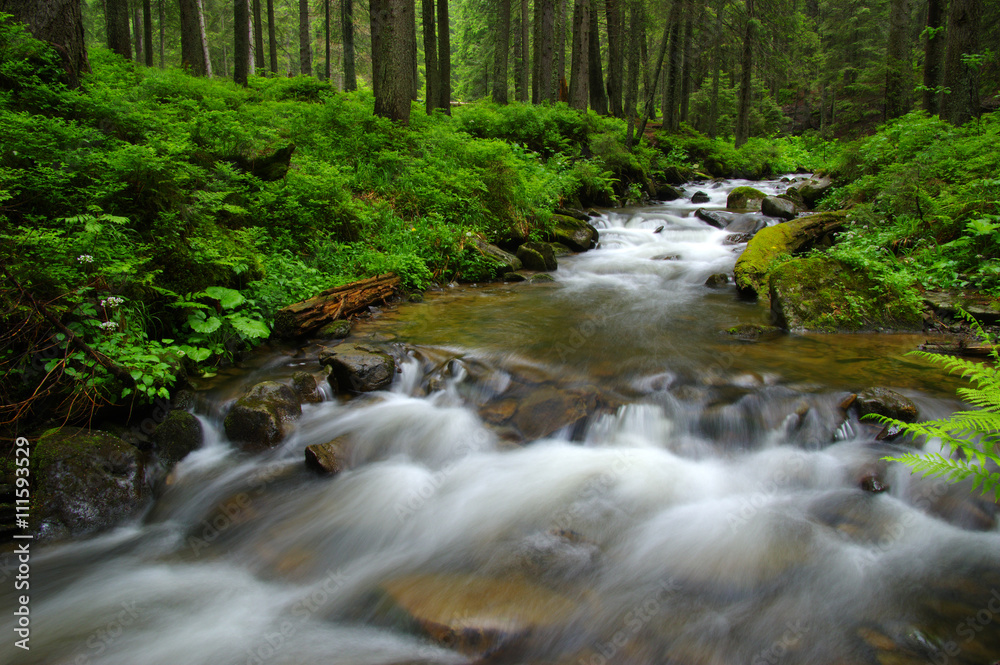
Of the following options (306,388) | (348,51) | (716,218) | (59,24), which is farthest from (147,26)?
(306,388)

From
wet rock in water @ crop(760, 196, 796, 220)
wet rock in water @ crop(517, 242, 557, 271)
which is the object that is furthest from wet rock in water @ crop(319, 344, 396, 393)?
wet rock in water @ crop(760, 196, 796, 220)

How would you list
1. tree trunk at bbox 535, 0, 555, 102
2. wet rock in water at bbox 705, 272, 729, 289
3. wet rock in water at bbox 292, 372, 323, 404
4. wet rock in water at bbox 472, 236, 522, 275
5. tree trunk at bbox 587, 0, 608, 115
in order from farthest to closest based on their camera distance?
tree trunk at bbox 587, 0, 608, 115 → tree trunk at bbox 535, 0, 555, 102 → wet rock in water at bbox 472, 236, 522, 275 → wet rock in water at bbox 705, 272, 729, 289 → wet rock in water at bbox 292, 372, 323, 404

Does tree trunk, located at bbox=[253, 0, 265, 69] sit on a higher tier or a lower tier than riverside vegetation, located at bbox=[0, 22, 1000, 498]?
higher

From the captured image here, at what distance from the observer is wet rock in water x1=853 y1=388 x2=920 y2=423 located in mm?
4500

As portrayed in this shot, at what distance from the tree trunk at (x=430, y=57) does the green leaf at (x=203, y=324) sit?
12.7 m

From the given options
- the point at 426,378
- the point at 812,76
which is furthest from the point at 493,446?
the point at 812,76

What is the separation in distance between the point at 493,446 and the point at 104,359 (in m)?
3.34

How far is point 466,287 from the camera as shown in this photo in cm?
920

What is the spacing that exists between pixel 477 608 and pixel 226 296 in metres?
4.42

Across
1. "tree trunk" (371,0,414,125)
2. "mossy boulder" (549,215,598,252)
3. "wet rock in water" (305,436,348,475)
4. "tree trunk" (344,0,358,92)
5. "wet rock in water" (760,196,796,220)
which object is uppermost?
"tree trunk" (344,0,358,92)

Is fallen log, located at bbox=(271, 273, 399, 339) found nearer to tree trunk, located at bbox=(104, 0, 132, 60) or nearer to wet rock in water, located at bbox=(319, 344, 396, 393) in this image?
wet rock in water, located at bbox=(319, 344, 396, 393)

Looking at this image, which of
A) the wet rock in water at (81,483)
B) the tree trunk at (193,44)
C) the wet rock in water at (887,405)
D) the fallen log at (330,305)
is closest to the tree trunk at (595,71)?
the tree trunk at (193,44)

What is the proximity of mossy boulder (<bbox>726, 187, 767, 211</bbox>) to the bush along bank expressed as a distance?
4695 mm

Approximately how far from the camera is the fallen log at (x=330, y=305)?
6.30m
